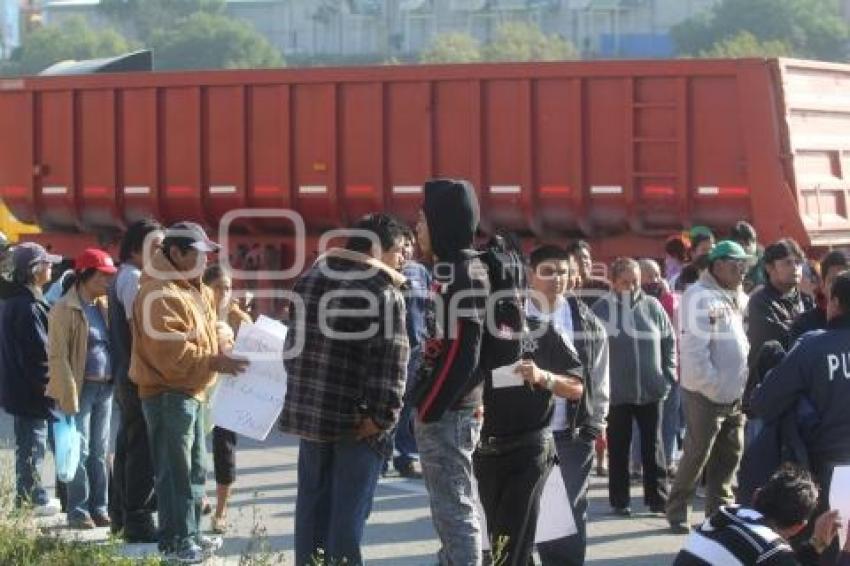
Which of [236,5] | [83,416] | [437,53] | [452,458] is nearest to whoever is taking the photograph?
[452,458]

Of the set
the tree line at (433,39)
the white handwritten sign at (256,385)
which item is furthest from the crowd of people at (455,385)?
the tree line at (433,39)

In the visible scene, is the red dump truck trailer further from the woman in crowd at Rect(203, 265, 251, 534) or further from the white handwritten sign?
the white handwritten sign

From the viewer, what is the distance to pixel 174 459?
8.95 metres

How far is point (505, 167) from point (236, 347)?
9.08 metres

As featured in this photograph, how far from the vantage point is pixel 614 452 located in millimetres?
11711

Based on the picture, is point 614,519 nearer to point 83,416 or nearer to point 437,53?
point 83,416

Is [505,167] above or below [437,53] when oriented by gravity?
below

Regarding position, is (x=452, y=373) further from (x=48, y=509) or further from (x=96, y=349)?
(x=48, y=509)

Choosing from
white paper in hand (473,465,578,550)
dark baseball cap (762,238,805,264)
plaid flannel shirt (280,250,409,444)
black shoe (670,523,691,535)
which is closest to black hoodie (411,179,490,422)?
plaid flannel shirt (280,250,409,444)

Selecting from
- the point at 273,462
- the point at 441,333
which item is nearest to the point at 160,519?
the point at 441,333

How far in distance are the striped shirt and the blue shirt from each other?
483 centimetres

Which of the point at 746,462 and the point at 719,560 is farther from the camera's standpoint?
the point at 746,462

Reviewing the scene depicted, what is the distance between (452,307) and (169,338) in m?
1.95

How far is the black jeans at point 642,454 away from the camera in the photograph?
38.2ft
